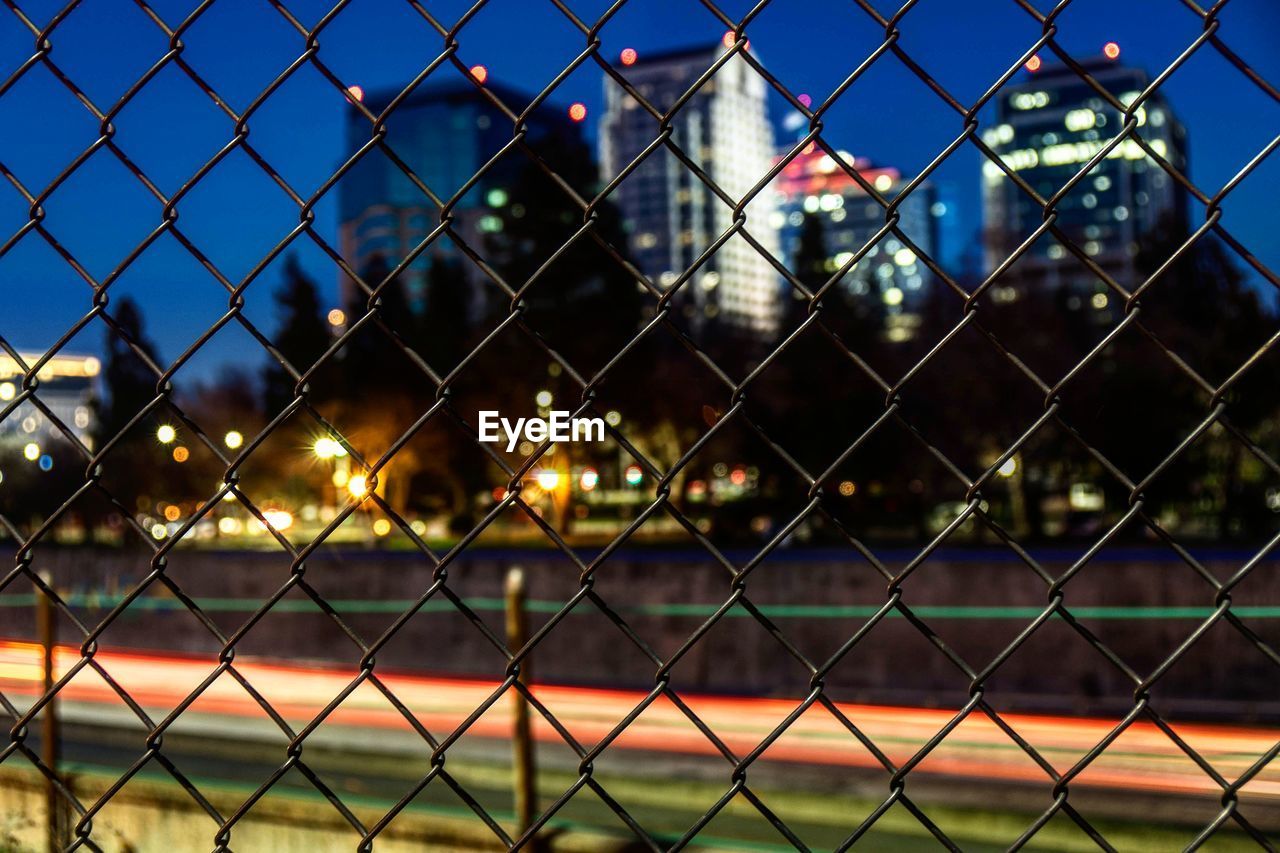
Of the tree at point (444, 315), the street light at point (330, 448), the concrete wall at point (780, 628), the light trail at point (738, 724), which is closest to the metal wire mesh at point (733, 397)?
the street light at point (330, 448)

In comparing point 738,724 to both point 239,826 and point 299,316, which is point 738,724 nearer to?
point 239,826

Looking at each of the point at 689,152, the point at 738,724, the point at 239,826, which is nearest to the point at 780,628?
the point at 738,724

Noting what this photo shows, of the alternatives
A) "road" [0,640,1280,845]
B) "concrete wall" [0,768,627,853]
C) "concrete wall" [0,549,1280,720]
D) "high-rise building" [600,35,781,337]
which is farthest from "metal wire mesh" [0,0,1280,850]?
"high-rise building" [600,35,781,337]

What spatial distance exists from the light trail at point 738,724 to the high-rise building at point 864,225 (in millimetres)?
3305

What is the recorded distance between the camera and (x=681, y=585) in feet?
42.0

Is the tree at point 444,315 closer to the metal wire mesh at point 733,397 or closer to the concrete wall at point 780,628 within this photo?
the concrete wall at point 780,628

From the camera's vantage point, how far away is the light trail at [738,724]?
734 cm

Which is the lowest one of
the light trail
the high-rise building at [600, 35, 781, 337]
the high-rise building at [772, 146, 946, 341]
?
the light trail

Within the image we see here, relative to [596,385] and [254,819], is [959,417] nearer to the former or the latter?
[254,819]

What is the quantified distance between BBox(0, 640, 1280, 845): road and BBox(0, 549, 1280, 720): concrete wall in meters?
0.86

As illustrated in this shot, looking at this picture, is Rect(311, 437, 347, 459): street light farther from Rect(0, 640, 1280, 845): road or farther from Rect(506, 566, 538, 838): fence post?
Rect(0, 640, 1280, 845): road

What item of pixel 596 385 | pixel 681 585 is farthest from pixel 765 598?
pixel 596 385

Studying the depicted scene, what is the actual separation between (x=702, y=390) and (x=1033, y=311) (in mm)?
10874

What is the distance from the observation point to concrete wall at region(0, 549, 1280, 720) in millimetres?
10961
